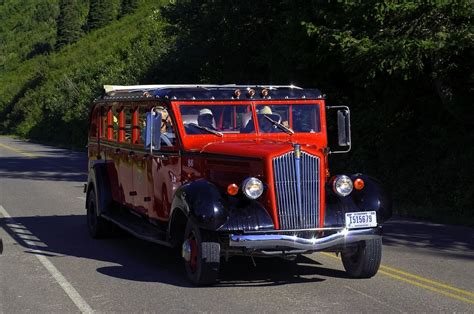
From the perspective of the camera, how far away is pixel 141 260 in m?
9.74

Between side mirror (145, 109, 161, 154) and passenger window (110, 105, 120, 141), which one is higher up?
passenger window (110, 105, 120, 141)

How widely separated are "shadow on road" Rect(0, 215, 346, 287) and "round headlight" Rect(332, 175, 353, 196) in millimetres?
1071

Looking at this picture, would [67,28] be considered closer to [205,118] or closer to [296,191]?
[205,118]

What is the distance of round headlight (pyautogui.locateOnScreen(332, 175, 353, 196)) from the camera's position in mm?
8180

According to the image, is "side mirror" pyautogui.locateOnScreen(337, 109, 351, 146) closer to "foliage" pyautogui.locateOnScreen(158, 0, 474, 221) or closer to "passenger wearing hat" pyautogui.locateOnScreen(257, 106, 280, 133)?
"passenger wearing hat" pyautogui.locateOnScreen(257, 106, 280, 133)

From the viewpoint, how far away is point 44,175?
2394 cm

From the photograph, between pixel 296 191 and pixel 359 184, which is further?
pixel 359 184

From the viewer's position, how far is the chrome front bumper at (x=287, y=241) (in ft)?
24.8

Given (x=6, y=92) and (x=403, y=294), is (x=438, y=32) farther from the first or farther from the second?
(x=6, y=92)

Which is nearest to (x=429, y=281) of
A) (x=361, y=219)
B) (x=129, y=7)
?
(x=361, y=219)

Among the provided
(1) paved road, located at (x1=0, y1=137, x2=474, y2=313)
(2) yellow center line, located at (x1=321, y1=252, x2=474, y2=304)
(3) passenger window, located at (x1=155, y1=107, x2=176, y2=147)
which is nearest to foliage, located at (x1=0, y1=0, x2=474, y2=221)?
(1) paved road, located at (x1=0, y1=137, x2=474, y2=313)

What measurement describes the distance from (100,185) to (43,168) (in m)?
15.7

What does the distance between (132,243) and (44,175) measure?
13525 millimetres

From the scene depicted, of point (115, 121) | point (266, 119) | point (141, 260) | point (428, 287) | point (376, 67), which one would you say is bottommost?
point (428, 287)
